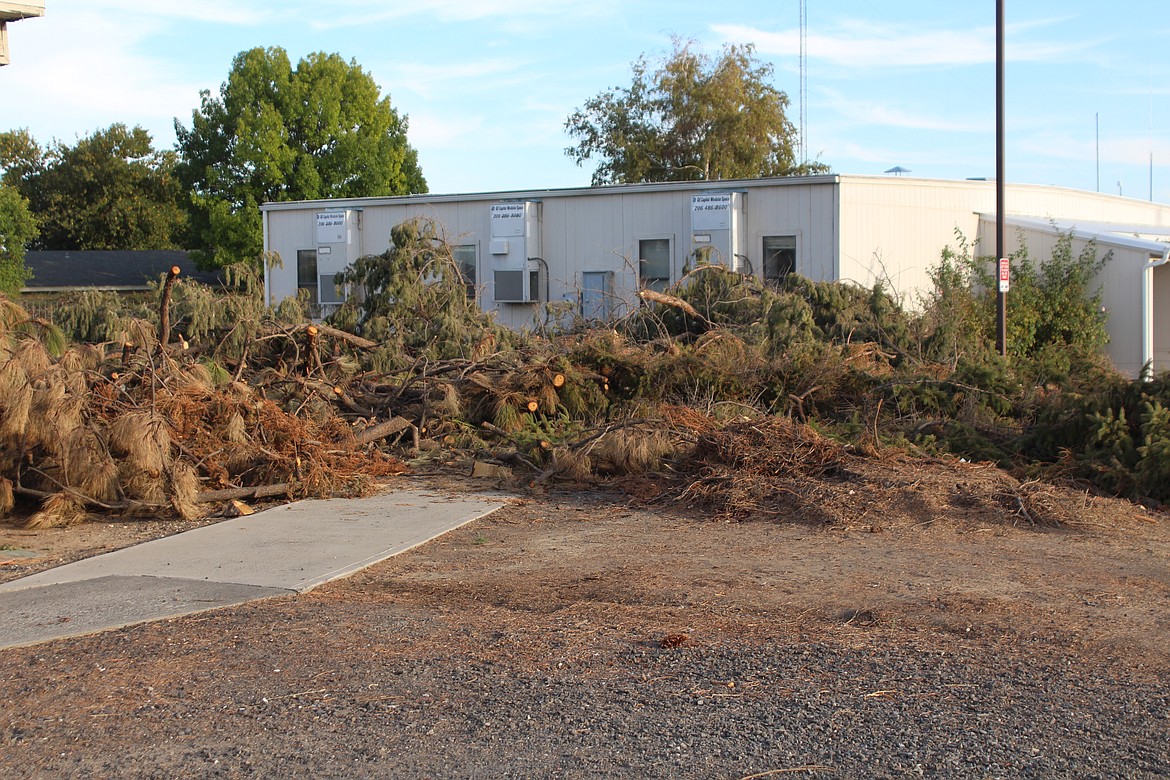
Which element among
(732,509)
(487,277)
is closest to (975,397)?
(732,509)

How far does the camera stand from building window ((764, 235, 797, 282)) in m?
20.1

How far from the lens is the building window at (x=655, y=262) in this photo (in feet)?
69.5

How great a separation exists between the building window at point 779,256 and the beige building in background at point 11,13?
42.2ft

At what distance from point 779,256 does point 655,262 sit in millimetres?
2410

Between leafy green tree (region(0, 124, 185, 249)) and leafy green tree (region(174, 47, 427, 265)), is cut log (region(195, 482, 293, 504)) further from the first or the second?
leafy green tree (region(0, 124, 185, 249))

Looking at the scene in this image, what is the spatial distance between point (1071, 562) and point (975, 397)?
4581 mm

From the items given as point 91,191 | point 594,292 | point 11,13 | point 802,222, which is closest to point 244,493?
point 11,13

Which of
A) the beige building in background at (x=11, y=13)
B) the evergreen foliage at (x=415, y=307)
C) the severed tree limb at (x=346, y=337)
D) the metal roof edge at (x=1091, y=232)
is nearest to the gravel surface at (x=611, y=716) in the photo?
the beige building in background at (x=11, y=13)

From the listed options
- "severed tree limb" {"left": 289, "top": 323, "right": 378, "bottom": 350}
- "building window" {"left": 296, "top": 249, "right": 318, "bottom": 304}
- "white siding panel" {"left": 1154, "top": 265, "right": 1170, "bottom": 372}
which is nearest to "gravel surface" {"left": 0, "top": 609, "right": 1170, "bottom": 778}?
"severed tree limb" {"left": 289, "top": 323, "right": 378, "bottom": 350}

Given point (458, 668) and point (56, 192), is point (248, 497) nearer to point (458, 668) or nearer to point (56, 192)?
point (458, 668)

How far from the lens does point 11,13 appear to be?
1022cm

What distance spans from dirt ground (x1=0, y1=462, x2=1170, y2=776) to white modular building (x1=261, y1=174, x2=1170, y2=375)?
30.1 ft

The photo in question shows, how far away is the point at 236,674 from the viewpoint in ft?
17.8

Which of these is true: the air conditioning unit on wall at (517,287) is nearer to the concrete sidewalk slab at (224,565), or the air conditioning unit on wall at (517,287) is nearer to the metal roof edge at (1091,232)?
the metal roof edge at (1091,232)
